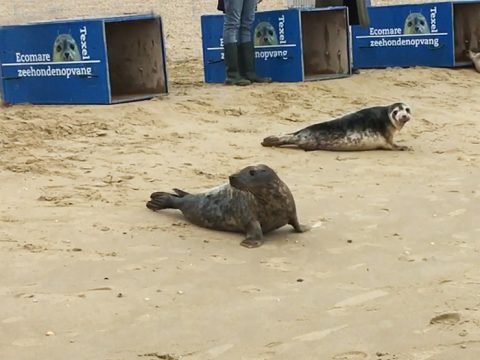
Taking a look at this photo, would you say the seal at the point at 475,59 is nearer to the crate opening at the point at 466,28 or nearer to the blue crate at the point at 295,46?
the crate opening at the point at 466,28

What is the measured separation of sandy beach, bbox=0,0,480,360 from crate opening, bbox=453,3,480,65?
9.71 feet

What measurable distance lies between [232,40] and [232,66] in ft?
0.90

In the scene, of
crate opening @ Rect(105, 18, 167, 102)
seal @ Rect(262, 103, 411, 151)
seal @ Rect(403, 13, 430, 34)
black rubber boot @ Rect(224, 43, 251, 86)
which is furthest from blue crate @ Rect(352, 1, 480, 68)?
seal @ Rect(262, 103, 411, 151)

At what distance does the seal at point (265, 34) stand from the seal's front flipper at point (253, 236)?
17.4ft

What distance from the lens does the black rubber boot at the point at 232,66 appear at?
34.1ft

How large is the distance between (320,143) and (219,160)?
948mm

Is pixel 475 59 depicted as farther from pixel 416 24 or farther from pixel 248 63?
pixel 248 63

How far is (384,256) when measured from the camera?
216 inches

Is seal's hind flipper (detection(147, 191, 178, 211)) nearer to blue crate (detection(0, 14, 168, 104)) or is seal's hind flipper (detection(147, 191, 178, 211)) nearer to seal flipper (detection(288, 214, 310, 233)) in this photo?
seal flipper (detection(288, 214, 310, 233))

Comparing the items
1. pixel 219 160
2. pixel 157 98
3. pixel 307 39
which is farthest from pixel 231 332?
pixel 307 39

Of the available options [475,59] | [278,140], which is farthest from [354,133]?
[475,59]

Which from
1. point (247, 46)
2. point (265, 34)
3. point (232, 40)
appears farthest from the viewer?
point (265, 34)

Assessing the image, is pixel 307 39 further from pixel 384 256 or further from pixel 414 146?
pixel 384 256

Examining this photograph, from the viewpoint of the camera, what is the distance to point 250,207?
5949 millimetres
